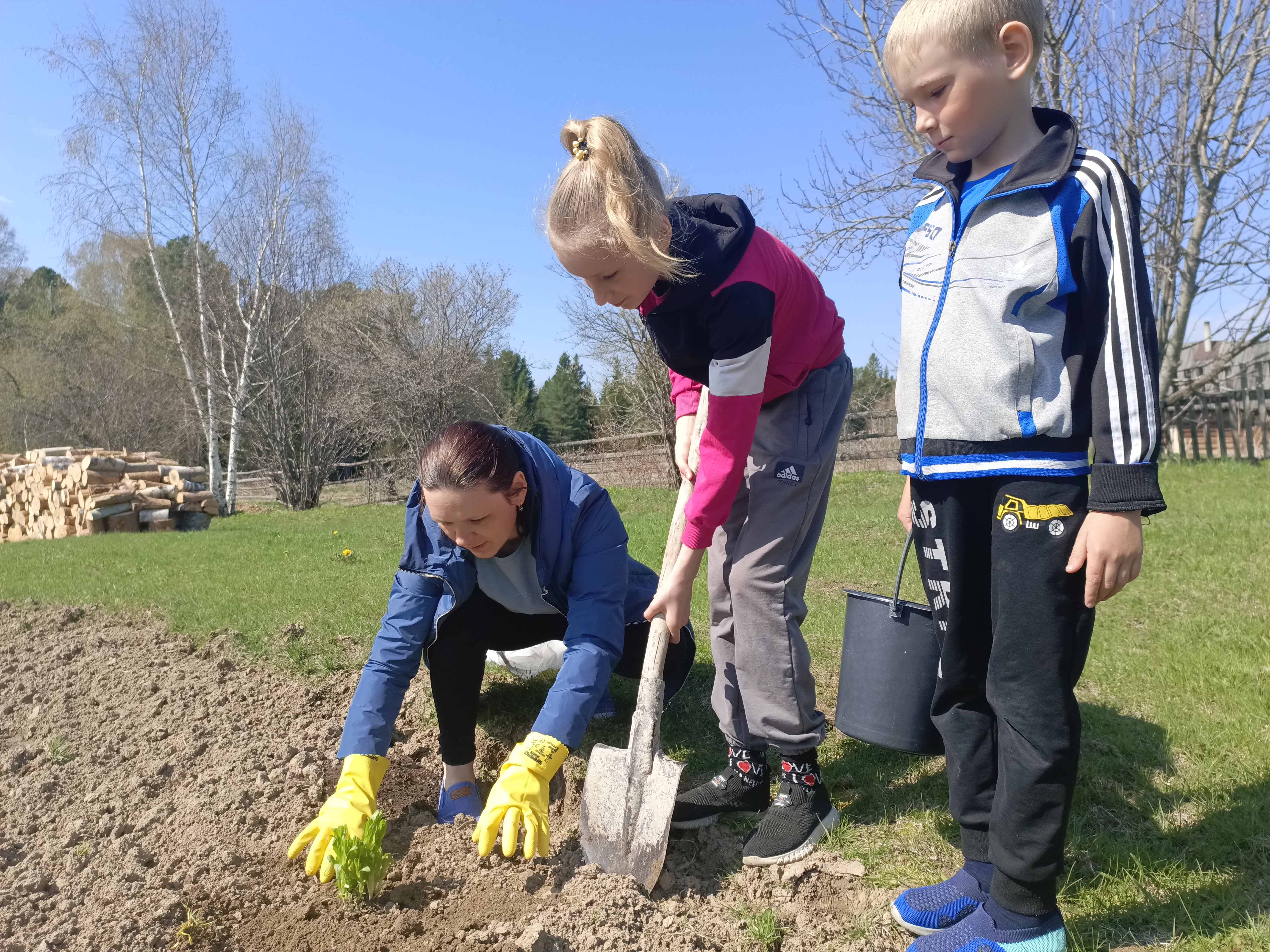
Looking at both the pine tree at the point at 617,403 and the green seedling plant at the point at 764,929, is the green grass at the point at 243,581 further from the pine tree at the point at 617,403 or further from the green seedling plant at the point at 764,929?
the pine tree at the point at 617,403

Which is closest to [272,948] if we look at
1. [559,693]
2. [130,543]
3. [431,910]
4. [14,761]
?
[431,910]

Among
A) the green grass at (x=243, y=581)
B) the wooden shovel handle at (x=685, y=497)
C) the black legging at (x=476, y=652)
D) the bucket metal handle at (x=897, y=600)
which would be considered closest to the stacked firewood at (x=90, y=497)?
the green grass at (x=243, y=581)

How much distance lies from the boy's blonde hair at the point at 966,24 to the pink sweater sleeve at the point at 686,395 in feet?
3.76

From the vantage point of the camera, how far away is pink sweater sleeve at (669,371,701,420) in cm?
258

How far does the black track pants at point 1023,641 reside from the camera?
62.5 inches

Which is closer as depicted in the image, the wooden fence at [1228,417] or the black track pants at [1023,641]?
the black track pants at [1023,641]

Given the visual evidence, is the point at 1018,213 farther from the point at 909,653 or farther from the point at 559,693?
the point at 559,693

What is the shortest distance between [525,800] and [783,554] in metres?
0.87

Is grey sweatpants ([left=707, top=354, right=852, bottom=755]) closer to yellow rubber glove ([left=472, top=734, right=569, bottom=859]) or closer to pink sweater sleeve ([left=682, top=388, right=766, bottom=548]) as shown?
pink sweater sleeve ([left=682, top=388, right=766, bottom=548])

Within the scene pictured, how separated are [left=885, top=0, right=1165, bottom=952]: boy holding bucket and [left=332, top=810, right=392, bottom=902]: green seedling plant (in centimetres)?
122

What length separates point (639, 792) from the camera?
2.14 metres

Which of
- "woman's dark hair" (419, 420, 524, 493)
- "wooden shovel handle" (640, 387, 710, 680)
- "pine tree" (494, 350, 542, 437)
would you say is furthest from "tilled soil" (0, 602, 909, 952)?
"pine tree" (494, 350, 542, 437)

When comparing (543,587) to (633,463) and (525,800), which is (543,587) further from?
(633,463)

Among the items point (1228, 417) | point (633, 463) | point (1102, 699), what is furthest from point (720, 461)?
point (633, 463)
